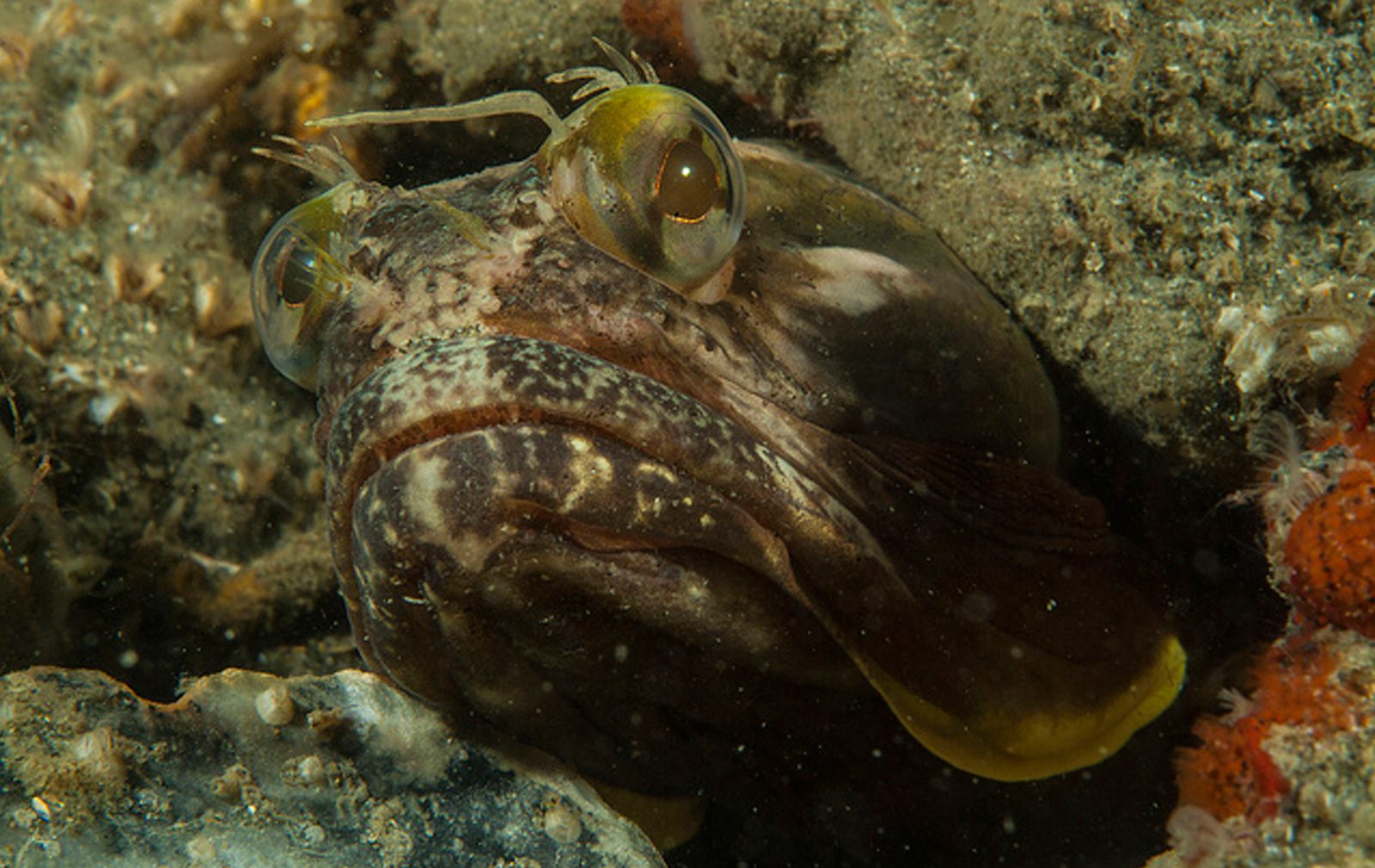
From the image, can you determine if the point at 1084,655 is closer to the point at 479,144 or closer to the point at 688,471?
the point at 688,471

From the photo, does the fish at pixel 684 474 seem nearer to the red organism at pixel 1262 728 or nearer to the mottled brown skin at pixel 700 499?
the mottled brown skin at pixel 700 499

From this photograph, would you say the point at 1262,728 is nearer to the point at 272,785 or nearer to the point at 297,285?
the point at 272,785

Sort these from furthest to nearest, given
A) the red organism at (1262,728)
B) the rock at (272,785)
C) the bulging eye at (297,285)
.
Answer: the bulging eye at (297,285) < the red organism at (1262,728) < the rock at (272,785)

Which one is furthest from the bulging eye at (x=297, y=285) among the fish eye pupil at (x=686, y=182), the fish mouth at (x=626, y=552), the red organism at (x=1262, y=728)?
the red organism at (x=1262, y=728)

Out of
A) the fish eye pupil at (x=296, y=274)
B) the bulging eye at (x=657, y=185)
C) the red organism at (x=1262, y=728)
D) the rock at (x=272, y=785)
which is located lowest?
the rock at (x=272, y=785)

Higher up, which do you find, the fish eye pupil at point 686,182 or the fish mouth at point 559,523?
the fish eye pupil at point 686,182

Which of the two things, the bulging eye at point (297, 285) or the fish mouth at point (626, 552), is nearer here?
the fish mouth at point (626, 552)


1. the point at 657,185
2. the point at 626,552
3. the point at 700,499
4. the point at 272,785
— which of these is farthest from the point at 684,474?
the point at 272,785
